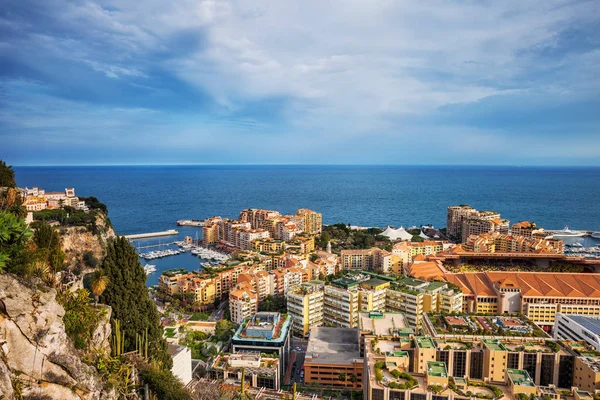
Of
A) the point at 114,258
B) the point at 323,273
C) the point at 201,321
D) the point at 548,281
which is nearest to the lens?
the point at 114,258

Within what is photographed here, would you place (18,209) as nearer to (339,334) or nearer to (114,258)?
(114,258)

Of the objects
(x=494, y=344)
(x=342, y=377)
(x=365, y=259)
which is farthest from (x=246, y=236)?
(x=494, y=344)

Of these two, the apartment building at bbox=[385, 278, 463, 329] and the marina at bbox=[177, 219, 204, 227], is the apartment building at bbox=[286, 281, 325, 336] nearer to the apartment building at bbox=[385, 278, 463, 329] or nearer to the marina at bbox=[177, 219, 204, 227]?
the apartment building at bbox=[385, 278, 463, 329]

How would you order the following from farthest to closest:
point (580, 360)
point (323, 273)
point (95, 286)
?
point (323, 273)
point (580, 360)
point (95, 286)

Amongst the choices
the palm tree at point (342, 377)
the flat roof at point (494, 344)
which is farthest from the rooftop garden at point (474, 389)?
the palm tree at point (342, 377)

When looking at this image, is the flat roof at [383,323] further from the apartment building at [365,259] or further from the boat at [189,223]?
the boat at [189,223]

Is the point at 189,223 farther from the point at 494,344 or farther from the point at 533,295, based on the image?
the point at 494,344

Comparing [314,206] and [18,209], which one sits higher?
[18,209]

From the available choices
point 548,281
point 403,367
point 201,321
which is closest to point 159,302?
point 201,321

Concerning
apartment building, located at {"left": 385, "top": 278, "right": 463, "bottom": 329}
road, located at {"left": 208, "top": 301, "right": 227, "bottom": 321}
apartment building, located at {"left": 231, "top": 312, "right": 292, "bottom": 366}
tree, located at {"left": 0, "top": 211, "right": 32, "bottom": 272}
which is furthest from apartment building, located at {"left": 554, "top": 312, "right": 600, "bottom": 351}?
tree, located at {"left": 0, "top": 211, "right": 32, "bottom": 272}
